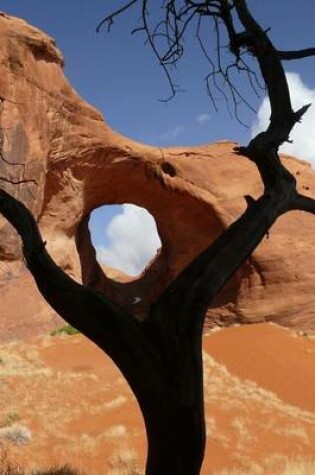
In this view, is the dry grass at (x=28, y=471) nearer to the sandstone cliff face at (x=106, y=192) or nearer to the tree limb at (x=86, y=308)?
the tree limb at (x=86, y=308)

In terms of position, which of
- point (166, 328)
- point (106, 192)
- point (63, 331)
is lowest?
point (63, 331)

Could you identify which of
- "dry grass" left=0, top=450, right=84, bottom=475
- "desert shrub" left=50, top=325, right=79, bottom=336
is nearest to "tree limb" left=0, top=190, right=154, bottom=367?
"dry grass" left=0, top=450, right=84, bottom=475

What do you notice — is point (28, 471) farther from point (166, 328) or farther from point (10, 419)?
point (166, 328)

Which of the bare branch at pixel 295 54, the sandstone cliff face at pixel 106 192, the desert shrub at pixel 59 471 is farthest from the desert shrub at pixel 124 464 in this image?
the sandstone cliff face at pixel 106 192

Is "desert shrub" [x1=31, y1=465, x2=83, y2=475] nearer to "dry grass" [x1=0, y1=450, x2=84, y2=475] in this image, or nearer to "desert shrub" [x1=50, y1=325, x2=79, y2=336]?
"dry grass" [x1=0, y1=450, x2=84, y2=475]

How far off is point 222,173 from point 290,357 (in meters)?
8.37

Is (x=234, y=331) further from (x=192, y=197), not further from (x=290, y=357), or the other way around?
(x=192, y=197)

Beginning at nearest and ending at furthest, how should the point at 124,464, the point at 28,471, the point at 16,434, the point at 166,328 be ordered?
the point at 166,328 → the point at 28,471 → the point at 124,464 → the point at 16,434

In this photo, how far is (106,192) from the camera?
72.6 ft

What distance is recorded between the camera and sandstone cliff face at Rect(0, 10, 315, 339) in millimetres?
16578

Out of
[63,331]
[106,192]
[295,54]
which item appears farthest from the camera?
[106,192]

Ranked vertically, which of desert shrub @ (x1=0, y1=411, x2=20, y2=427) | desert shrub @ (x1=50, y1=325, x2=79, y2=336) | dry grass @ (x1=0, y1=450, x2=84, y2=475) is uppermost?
dry grass @ (x1=0, y1=450, x2=84, y2=475)

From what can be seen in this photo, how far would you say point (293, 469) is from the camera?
7.75 metres

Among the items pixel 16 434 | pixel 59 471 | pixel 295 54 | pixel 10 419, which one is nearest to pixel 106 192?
pixel 10 419
